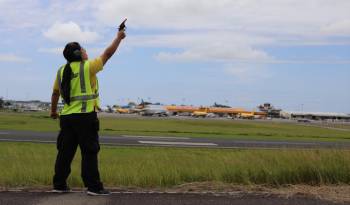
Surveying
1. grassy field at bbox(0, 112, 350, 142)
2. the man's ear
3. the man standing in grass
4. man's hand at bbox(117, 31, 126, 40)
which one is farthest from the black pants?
grassy field at bbox(0, 112, 350, 142)

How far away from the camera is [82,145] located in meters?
6.76

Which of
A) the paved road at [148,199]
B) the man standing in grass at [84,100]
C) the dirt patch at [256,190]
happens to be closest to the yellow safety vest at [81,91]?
the man standing in grass at [84,100]

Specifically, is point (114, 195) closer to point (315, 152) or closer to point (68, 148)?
point (68, 148)

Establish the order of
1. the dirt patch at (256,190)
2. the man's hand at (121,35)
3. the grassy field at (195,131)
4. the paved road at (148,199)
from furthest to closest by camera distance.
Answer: the grassy field at (195,131) < the dirt patch at (256,190) < the man's hand at (121,35) < the paved road at (148,199)

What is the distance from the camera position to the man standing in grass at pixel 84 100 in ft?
21.8

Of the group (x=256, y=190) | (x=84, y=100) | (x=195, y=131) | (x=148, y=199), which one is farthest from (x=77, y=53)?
(x=195, y=131)

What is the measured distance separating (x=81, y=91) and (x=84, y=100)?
0.12m

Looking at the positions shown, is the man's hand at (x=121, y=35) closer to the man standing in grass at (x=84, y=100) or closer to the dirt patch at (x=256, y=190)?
the man standing in grass at (x=84, y=100)

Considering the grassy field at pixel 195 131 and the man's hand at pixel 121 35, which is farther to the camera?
the grassy field at pixel 195 131

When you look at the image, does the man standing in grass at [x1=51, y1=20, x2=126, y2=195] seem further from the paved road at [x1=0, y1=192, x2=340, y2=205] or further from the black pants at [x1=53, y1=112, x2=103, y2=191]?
the paved road at [x1=0, y1=192, x2=340, y2=205]

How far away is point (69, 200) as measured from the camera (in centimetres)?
635

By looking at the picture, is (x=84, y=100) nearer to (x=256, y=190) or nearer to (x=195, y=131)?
(x=256, y=190)

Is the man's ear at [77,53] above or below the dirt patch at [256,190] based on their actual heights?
above

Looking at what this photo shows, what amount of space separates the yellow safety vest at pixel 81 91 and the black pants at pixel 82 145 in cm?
9
